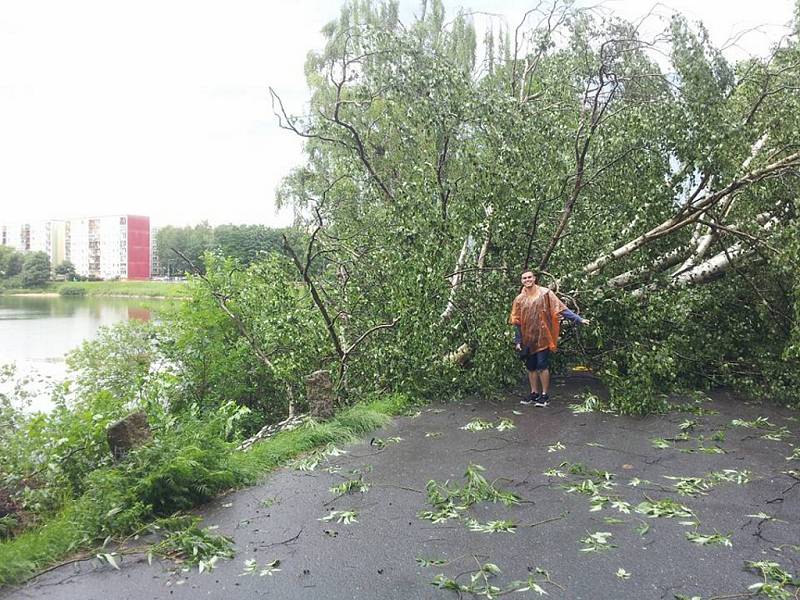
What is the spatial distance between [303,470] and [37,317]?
2914 cm

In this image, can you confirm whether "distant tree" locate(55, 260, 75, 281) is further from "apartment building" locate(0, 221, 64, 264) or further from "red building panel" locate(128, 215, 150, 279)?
"apartment building" locate(0, 221, 64, 264)

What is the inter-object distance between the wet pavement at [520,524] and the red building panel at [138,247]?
60.6 m

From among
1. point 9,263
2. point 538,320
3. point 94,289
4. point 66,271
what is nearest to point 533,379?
point 538,320

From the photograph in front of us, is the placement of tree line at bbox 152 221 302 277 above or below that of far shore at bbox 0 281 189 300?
above

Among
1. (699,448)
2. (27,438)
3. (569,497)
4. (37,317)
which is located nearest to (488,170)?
(699,448)

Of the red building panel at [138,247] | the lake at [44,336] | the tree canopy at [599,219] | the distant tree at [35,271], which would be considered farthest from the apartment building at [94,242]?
the tree canopy at [599,219]

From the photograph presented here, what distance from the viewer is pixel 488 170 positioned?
7793 millimetres

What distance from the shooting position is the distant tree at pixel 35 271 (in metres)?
46.2

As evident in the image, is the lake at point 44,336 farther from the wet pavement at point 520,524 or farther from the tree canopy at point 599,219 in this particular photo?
the wet pavement at point 520,524

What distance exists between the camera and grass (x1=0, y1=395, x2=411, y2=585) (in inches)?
129

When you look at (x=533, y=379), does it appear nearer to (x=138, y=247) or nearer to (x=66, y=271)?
(x=66, y=271)

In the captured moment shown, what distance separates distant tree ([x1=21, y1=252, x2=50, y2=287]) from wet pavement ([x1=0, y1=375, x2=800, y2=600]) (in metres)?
48.3

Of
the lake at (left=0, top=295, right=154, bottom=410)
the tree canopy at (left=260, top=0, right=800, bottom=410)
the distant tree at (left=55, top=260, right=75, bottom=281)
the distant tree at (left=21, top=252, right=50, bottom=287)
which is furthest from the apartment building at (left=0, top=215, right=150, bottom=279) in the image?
the tree canopy at (left=260, top=0, right=800, bottom=410)

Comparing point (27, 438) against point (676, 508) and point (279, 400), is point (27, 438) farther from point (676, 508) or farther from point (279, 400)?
point (676, 508)
